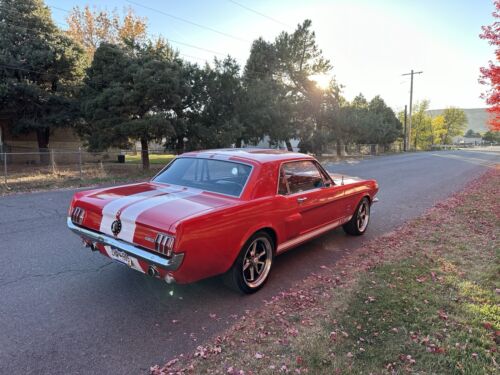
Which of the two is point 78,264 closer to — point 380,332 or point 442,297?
point 380,332

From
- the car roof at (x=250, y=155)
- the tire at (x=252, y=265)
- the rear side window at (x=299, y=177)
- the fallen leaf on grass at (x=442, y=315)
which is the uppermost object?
the car roof at (x=250, y=155)

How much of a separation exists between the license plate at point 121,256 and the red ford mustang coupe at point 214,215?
14 mm

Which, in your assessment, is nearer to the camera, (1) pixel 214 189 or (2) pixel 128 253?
(2) pixel 128 253

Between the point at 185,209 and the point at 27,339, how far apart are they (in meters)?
1.69

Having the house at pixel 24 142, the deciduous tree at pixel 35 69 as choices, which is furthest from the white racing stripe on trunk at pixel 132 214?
the deciduous tree at pixel 35 69

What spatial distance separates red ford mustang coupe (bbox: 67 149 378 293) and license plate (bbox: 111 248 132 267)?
0.01m

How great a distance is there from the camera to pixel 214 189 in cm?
401

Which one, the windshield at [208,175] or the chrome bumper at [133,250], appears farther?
the windshield at [208,175]

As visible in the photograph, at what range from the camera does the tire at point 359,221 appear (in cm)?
594

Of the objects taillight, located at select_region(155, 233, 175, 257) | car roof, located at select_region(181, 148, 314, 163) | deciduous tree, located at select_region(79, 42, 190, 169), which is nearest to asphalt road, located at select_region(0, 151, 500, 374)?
taillight, located at select_region(155, 233, 175, 257)

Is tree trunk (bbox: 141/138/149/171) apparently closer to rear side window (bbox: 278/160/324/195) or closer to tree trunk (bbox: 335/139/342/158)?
rear side window (bbox: 278/160/324/195)

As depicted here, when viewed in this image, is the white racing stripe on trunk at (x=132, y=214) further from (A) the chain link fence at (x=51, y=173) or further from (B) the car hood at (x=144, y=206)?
(A) the chain link fence at (x=51, y=173)

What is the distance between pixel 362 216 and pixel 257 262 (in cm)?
300

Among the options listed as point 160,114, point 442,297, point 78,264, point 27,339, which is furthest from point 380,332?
point 160,114
